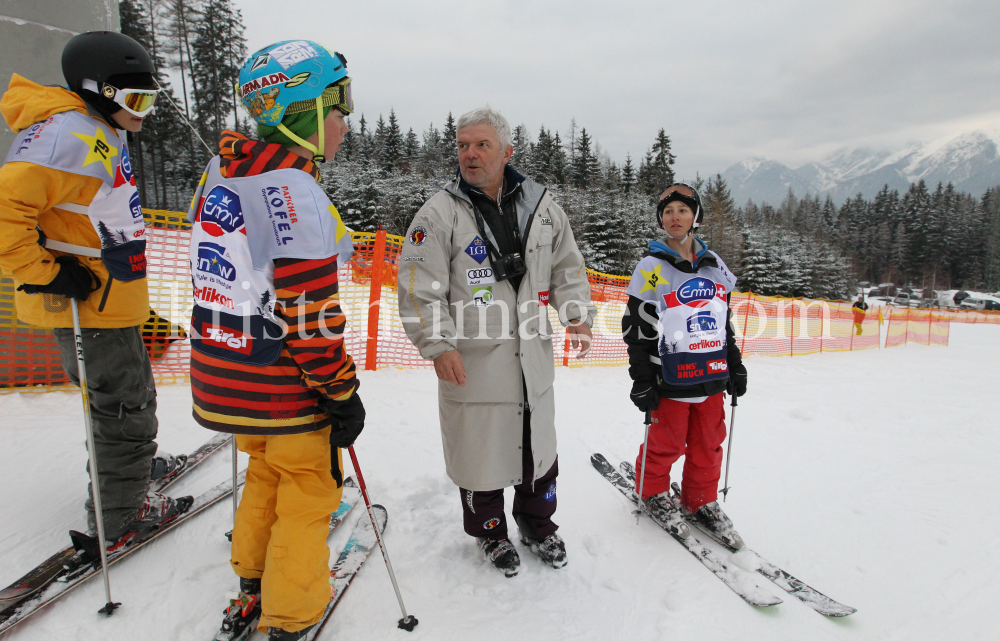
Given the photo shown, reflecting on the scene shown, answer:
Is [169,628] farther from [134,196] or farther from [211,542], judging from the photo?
[134,196]

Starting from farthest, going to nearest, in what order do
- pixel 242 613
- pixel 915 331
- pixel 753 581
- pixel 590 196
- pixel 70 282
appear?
pixel 590 196 → pixel 915 331 → pixel 753 581 → pixel 70 282 → pixel 242 613

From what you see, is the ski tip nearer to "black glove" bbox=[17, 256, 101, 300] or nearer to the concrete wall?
"black glove" bbox=[17, 256, 101, 300]

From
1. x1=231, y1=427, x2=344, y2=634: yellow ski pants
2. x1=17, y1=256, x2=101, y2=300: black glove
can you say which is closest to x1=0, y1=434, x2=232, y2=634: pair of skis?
x1=231, y1=427, x2=344, y2=634: yellow ski pants

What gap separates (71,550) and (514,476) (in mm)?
2112

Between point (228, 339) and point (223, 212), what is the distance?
1.41ft

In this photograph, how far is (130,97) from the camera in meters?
2.14

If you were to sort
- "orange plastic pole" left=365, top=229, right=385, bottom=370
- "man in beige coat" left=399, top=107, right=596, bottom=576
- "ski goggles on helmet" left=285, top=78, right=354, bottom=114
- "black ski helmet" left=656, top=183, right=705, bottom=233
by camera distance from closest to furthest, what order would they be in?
"ski goggles on helmet" left=285, top=78, right=354, bottom=114 < "man in beige coat" left=399, top=107, right=596, bottom=576 < "black ski helmet" left=656, top=183, right=705, bottom=233 < "orange plastic pole" left=365, top=229, right=385, bottom=370

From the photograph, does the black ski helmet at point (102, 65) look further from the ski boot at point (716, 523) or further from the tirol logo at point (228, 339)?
the ski boot at point (716, 523)

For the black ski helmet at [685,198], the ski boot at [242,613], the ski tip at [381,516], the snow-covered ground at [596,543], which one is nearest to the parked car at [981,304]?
the snow-covered ground at [596,543]

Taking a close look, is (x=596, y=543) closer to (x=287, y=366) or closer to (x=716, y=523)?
(x=716, y=523)

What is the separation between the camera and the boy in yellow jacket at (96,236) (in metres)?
1.87

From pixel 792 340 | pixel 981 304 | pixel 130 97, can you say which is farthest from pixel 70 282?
pixel 981 304

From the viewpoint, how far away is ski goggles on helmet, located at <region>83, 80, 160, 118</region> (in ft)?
6.79

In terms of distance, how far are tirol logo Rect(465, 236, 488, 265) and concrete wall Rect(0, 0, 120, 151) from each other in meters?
4.17
